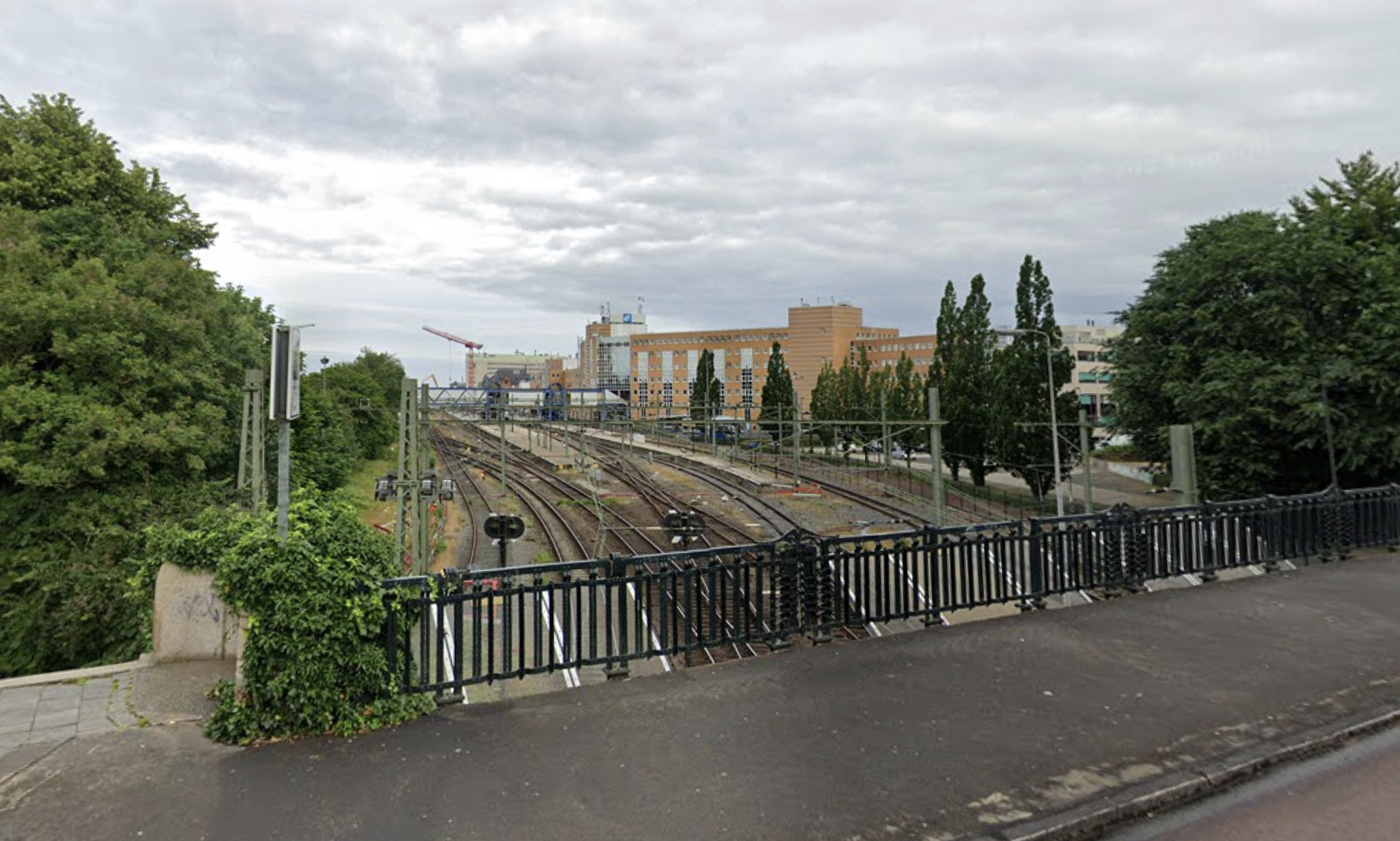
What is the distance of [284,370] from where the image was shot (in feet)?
15.4

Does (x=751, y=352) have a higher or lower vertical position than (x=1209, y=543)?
higher

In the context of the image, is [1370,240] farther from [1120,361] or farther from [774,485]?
[774,485]

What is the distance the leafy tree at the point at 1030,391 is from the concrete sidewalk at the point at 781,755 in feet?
112

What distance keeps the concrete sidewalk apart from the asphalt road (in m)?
0.14

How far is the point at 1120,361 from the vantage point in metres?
27.4

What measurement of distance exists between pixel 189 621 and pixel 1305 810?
302 inches

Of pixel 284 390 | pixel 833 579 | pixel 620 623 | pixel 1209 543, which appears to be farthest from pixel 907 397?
pixel 284 390

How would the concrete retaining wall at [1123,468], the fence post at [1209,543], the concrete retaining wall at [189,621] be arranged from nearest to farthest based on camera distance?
the concrete retaining wall at [189,621]
the fence post at [1209,543]
the concrete retaining wall at [1123,468]

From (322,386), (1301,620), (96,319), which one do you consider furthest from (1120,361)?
(322,386)

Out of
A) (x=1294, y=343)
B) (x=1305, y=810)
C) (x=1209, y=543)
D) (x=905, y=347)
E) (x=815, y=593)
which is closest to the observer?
(x=1305, y=810)

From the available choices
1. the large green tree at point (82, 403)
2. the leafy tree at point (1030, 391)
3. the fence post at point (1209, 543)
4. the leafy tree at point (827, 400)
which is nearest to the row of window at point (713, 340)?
the leafy tree at point (827, 400)

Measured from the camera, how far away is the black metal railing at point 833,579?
212 inches

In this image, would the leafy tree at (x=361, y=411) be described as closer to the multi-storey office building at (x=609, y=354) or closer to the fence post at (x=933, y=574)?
the fence post at (x=933, y=574)

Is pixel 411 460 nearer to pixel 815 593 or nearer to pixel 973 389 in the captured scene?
pixel 815 593
